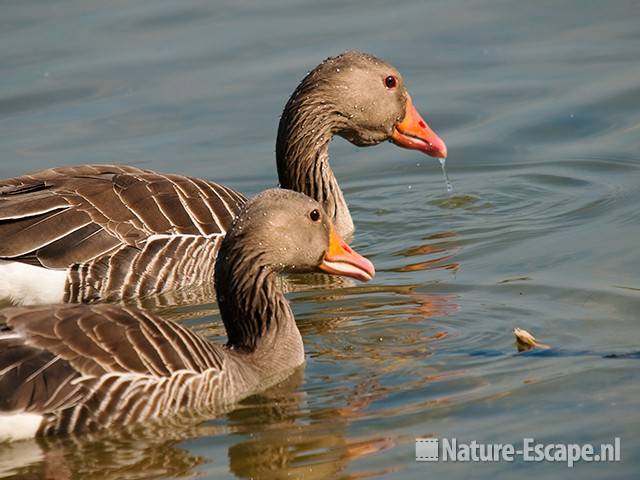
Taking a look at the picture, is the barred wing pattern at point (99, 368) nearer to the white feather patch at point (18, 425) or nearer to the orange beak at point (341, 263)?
the white feather patch at point (18, 425)

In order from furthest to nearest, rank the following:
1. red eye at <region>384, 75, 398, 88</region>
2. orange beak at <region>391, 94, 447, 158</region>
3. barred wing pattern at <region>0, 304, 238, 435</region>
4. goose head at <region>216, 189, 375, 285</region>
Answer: orange beak at <region>391, 94, 447, 158</region> → red eye at <region>384, 75, 398, 88</region> → goose head at <region>216, 189, 375, 285</region> → barred wing pattern at <region>0, 304, 238, 435</region>

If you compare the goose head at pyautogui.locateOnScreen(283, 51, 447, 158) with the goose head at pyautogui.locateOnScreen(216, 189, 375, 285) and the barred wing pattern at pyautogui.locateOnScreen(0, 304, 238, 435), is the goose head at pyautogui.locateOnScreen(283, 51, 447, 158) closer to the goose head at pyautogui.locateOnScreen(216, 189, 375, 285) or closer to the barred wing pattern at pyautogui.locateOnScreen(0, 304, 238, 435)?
the goose head at pyautogui.locateOnScreen(216, 189, 375, 285)

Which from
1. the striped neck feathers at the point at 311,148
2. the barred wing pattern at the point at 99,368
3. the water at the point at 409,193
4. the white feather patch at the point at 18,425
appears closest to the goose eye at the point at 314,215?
the water at the point at 409,193

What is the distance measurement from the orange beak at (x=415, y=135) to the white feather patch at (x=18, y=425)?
20.5 feet

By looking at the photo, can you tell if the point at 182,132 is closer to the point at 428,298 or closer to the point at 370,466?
the point at 428,298

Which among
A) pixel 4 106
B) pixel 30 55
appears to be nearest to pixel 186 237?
pixel 4 106

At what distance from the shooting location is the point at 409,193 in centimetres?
1477

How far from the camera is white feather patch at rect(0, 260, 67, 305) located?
38.7 ft

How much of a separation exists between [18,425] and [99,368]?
61cm

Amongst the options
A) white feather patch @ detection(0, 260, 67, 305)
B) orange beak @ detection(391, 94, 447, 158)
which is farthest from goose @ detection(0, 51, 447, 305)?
orange beak @ detection(391, 94, 447, 158)

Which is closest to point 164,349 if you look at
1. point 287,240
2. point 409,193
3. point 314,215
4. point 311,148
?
point 287,240

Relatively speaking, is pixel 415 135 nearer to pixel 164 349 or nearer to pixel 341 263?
pixel 341 263

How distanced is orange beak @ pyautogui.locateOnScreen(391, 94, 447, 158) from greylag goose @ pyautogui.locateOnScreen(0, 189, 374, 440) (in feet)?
12.6

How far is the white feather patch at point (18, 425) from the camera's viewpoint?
8.66m
